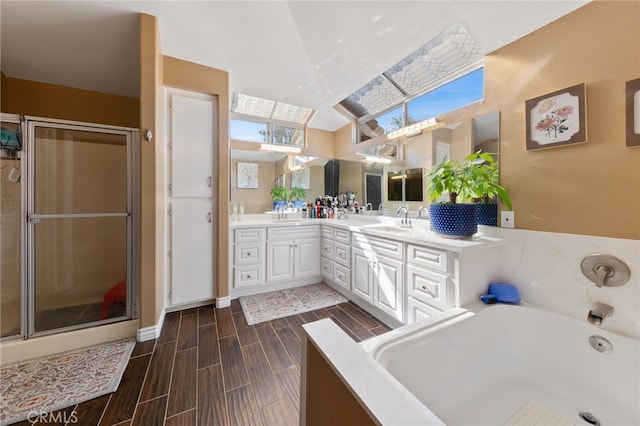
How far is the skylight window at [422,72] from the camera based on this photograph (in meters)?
1.93

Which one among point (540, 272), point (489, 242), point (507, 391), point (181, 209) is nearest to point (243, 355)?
point (181, 209)

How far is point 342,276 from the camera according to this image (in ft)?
8.66

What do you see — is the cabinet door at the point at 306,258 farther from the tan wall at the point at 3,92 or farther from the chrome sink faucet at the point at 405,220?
the tan wall at the point at 3,92

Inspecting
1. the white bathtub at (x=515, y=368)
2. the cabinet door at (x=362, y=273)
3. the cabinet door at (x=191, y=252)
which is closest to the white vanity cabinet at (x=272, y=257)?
the cabinet door at (x=191, y=252)

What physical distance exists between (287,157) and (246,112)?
0.83 meters

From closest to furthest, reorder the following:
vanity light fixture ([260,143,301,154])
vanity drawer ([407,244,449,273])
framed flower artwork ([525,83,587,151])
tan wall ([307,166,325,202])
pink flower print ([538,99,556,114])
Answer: framed flower artwork ([525,83,587,151]) → pink flower print ([538,99,556,114]) → vanity drawer ([407,244,449,273]) → vanity light fixture ([260,143,301,154]) → tan wall ([307,166,325,202])

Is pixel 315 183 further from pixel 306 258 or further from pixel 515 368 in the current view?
pixel 515 368

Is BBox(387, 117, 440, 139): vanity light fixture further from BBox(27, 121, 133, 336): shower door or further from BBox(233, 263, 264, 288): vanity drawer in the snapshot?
BBox(27, 121, 133, 336): shower door

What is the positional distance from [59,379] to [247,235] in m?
1.66

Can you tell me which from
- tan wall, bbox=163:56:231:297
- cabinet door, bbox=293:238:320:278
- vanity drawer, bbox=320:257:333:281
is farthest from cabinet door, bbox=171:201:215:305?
vanity drawer, bbox=320:257:333:281

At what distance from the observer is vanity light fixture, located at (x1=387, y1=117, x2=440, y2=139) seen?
2.23 metres

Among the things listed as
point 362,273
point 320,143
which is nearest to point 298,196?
point 320,143

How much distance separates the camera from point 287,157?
11.3 feet

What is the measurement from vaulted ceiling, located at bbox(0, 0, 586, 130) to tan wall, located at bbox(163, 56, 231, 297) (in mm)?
97
